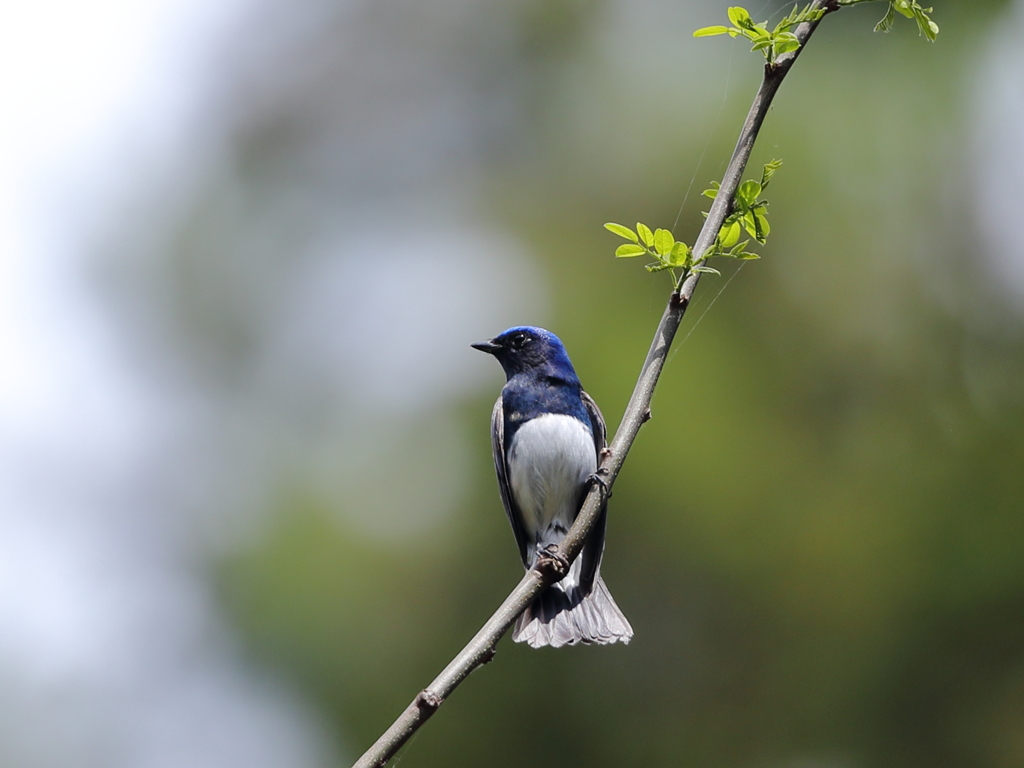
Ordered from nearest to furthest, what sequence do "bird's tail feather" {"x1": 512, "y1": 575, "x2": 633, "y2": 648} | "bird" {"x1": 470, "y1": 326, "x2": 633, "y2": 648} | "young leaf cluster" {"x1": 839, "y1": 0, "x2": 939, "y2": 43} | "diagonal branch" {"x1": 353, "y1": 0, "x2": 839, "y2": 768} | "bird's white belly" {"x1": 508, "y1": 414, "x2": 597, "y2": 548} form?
1. "diagonal branch" {"x1": 353, "y1": 0, "x2": 839, "y2": 768}
2. "young leaf cluster" {"x1": 839, "y1": 0, "x2": 939, "y2": 43}
3. "bird's tail feather" {"x1": 512, "y1": 575, "x2": 633, "y2": 648}
4. "bird" {"x1": 470, "y1": 326, "x2": 633, "y2": 648}
5. "bird's white belly" {"x1": 508, "y1": 414, "x2": 597, "y2": 548}

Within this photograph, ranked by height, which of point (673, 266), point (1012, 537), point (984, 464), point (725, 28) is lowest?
point (1012, 537)

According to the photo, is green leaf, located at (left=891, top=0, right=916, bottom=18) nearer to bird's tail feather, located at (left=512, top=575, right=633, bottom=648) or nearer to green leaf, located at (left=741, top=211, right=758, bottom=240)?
green leaf, located at (left=741, top=211, right=758, bottom=240)

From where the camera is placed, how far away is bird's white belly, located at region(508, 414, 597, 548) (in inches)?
168

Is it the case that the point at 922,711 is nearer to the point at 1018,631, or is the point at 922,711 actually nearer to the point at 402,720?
the point at 1018,631

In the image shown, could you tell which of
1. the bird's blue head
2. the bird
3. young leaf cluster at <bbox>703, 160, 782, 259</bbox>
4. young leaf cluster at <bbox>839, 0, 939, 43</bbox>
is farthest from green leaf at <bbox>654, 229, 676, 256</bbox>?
the bird's blue head

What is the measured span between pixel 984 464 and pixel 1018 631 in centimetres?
154

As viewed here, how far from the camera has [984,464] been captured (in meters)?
9.22

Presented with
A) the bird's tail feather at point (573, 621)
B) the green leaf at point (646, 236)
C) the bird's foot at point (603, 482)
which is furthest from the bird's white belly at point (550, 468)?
the green leaf at point (646, 236)

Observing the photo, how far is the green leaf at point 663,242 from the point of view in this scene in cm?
246

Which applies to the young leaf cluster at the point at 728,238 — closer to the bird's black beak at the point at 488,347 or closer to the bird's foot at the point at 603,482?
the bird's foot at the point at 603,482

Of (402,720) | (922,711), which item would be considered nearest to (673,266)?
(402,720)

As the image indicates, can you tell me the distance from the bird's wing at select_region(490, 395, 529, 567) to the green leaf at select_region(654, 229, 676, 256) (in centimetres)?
209

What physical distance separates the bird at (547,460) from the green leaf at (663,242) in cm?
177

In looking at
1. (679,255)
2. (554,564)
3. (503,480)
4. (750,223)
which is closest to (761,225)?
(750,223)
